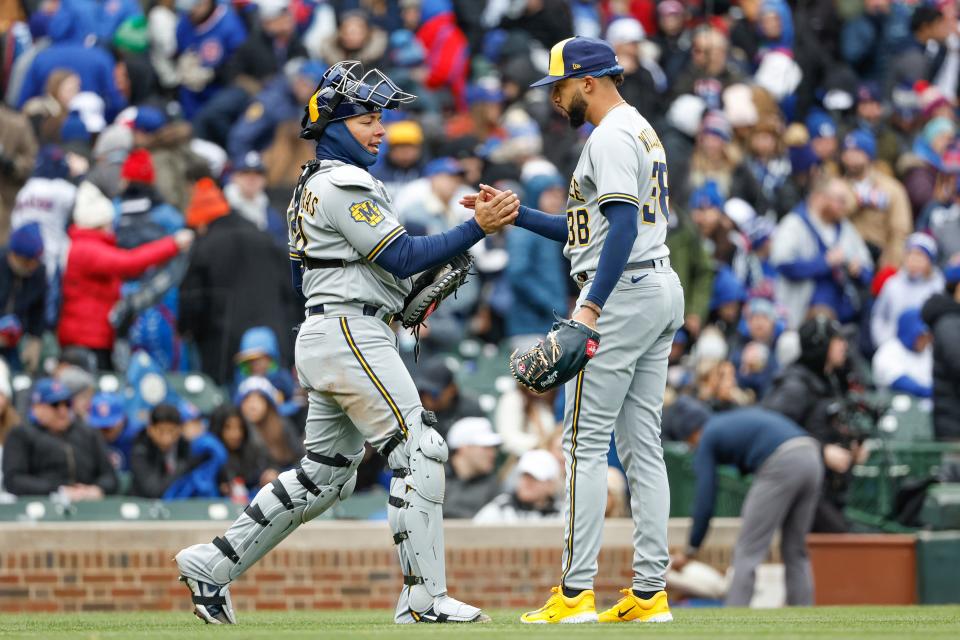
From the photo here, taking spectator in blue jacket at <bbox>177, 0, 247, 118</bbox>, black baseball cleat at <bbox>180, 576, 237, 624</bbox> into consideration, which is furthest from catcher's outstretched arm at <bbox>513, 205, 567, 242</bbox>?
spectator in blue jacket at <bbox>177, 0, 247, 118</bbox>

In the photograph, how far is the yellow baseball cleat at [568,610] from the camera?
26.5 feet

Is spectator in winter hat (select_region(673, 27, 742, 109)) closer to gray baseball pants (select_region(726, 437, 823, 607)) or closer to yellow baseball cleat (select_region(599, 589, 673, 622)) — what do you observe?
gray baseball pants (select_region(726, 437, 823, 607))

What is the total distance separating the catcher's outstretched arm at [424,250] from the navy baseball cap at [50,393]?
541cm

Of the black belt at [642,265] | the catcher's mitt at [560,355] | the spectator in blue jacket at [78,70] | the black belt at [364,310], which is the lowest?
the catcher's mitt at [560,355]

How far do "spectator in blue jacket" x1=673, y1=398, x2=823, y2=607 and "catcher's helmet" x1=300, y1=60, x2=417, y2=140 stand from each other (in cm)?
442

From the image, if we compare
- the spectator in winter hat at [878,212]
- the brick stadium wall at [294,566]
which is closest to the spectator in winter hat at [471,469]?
the brick stadium wall at [294,566]

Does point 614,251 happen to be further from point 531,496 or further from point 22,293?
point 22,293

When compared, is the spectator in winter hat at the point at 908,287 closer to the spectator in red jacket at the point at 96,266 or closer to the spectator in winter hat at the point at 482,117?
the spectator in winter hat at the point at 482,117

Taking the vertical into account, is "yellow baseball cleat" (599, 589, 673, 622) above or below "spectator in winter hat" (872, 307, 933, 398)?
below

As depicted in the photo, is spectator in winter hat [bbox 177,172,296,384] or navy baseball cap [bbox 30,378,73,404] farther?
spectator in winter hat [bbox 177,172,296,384]

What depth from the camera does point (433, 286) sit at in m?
8.49

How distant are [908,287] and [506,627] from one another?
9363mm

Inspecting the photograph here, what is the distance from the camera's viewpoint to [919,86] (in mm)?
20578

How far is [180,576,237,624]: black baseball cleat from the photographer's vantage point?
27.8ft
